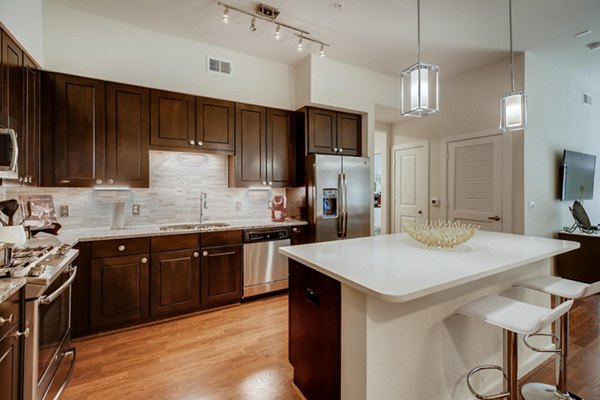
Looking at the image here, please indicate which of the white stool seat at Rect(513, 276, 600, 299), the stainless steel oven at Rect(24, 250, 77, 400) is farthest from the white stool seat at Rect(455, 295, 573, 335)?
the stainless steel oven at Rect(24, 250, 77, 400)

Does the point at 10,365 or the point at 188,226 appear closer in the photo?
the point at 10,365

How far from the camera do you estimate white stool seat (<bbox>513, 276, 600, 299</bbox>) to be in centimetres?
152

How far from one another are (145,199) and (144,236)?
693mm

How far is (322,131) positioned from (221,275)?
7.44 feet

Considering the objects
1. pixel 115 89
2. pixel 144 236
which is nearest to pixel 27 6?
pixel 115 89

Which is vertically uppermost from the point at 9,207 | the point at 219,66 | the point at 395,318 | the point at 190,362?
the point at 219,66

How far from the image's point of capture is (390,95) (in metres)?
4.33

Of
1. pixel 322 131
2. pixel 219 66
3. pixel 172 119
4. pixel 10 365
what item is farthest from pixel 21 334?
pixel 322 131

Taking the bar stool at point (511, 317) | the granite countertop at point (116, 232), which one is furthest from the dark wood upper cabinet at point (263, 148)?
the bar stool at point (511, 317)

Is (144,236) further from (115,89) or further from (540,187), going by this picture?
(540,187)

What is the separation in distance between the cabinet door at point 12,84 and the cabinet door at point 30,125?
0.08 meters

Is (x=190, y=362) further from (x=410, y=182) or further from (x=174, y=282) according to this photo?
(x=410, y=182)

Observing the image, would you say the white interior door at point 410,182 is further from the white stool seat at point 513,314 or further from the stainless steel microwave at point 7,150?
the stainless steel microwave at point 7,150

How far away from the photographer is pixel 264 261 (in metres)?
3.34
